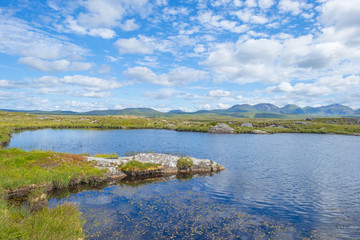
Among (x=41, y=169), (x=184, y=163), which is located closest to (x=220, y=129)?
(x=184, y=163)

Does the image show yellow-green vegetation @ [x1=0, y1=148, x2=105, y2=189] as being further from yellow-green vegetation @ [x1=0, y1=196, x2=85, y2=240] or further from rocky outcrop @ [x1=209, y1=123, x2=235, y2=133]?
rocky outcrop @ [x1=209, y1=123, x2=235, y2=133]

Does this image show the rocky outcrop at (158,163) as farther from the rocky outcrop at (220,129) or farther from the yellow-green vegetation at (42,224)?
the rocky outcrop at (220,129)

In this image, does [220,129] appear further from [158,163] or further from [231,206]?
[231,206]

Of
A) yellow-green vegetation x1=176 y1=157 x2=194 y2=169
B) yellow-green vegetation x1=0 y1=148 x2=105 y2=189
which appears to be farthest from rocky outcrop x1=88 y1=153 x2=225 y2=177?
yellow-green vegetation x1=0 y1=148 x2=105 y2=189

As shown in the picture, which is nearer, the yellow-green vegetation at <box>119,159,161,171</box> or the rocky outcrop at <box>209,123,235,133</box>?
the yellow-green vegetation at <box>119,159,161,171</box>

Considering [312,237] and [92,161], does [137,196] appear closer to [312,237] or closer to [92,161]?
[92,161]

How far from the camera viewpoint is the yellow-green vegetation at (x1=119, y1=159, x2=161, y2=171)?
33.9m

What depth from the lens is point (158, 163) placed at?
120ft

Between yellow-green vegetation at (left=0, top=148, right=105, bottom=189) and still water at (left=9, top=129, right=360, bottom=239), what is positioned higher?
yellow-green vegetation at (left=0, top=148, right=105, bottom=189)

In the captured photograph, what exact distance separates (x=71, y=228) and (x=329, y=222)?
22214mm

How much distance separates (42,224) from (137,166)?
2180 cm

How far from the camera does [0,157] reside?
2808 cm

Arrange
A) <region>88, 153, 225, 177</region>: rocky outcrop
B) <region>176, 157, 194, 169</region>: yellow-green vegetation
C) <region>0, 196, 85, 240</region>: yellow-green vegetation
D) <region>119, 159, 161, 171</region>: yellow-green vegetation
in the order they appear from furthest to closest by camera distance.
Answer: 1. <region>176, 157, 194, 169</region>: yellow-green vegetation
2. <region>119, 159, 161, 171</region>: yellow-green vegetation
3. <region>88, 153, 225, 177</region>: rocky outcrop
4. <region>0, 196, 85, 240</region>: yellow-green vegetation

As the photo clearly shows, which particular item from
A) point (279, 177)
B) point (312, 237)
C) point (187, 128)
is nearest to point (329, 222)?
point (312, 237)
